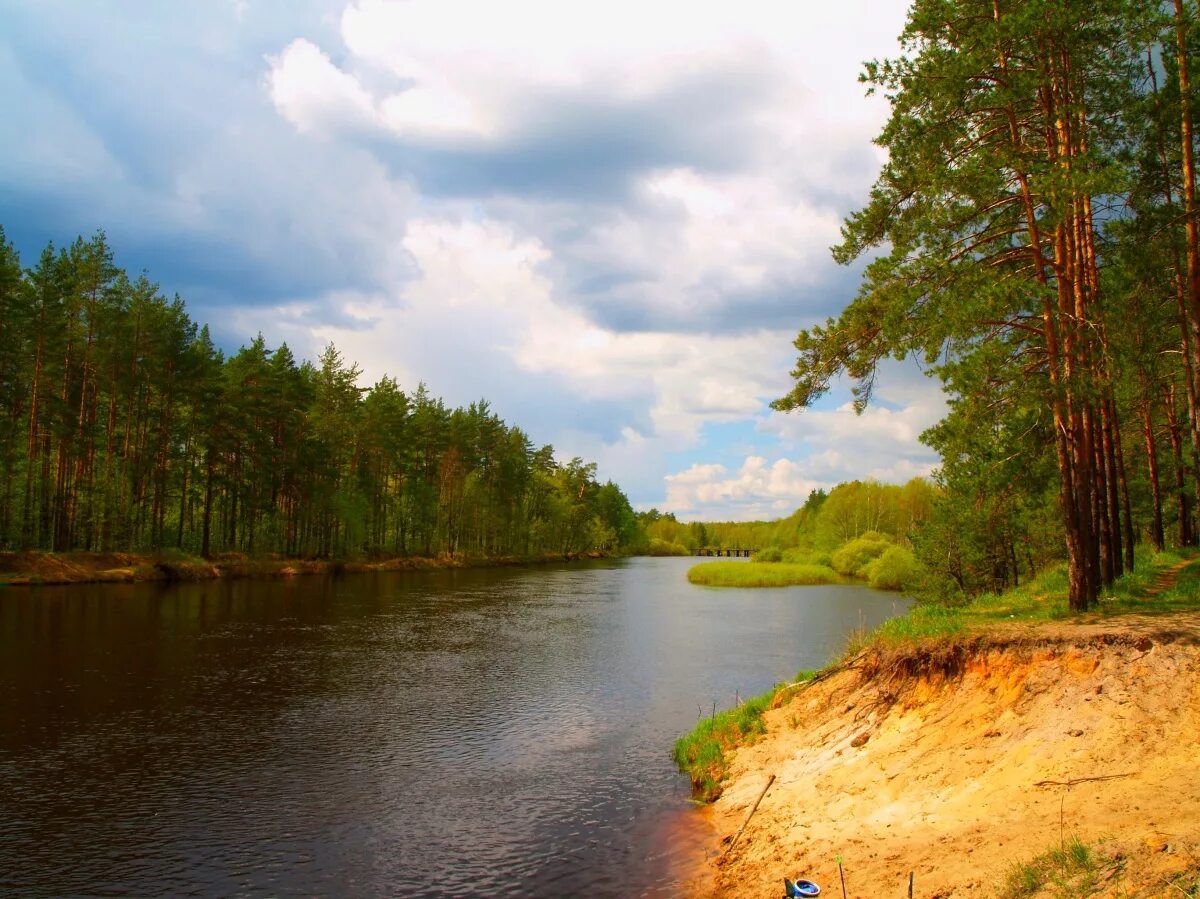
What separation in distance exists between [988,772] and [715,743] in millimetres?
7041

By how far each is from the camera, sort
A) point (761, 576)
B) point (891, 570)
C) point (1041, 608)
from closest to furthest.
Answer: point (1041, 608), point (891, 570), point (761, 576)

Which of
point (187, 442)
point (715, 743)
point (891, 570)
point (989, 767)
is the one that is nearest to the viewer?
point (989, 767)

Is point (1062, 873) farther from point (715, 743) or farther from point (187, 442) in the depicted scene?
point (187, 442)

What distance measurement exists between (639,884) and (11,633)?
30818 millimetres

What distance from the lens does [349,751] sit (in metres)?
16.6

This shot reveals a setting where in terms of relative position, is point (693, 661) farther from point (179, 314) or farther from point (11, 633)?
point (179, 314)

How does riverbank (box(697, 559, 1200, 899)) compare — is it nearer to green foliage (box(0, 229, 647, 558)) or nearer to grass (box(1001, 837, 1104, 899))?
grass (box(1001, 837, 1104, 899))

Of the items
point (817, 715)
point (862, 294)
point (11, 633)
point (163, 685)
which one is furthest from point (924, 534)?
point (11, 633)

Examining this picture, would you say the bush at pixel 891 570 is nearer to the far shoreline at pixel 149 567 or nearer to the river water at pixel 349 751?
the river water at pixel 349 751

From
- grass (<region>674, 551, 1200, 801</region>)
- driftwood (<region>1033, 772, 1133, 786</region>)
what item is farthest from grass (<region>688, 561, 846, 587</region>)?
driftwood (<region>1033, 772, 1133, 786</region>)

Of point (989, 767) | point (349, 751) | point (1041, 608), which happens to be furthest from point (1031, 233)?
point (349, 751)

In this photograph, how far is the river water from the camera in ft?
36.3

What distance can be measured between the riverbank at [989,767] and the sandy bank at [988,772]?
27 mm

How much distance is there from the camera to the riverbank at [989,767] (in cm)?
690
